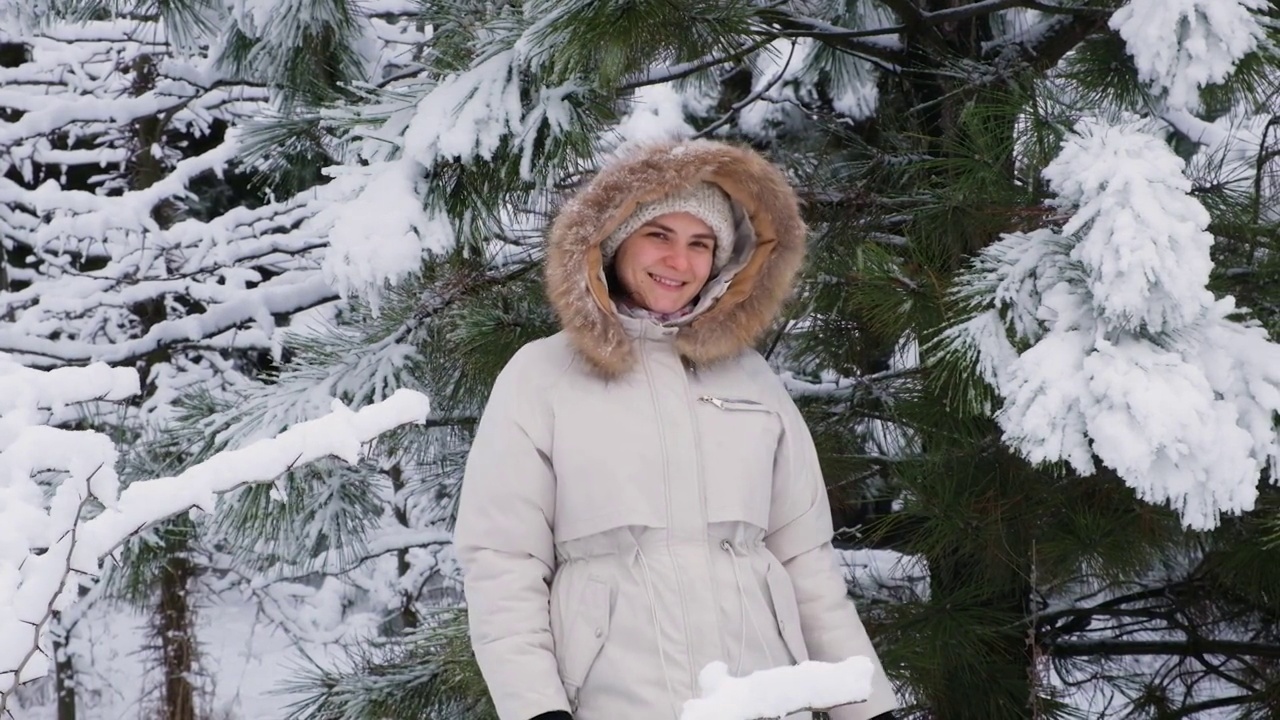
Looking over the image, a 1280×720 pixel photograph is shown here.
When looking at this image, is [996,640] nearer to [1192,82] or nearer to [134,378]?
[1192,82]

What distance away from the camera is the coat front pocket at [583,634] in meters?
1.83

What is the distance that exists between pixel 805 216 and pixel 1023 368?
974 mm

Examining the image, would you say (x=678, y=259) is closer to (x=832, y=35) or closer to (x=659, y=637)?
(x=659, y=637)

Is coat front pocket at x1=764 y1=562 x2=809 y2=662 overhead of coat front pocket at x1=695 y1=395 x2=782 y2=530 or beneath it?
beneath

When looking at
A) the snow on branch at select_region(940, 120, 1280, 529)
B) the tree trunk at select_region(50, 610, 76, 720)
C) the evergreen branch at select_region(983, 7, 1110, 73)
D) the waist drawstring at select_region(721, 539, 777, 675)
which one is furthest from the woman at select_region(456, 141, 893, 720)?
the tree trunk at select_region(50, 610, 76, 720)

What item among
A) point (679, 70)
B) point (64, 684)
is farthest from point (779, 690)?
point (64, 684)

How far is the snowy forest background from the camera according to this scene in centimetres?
171

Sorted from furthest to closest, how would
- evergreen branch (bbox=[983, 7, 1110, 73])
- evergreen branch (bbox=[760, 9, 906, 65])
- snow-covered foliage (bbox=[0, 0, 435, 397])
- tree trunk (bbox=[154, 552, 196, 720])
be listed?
tree trunk (bbox=[154, 552, 196, 720]), snow-covered foliage (bbox=[0, 0, 435, 397]), evergreen branch (bbox=[983, 7, 1110, 73]), evergreen branch (bbox=[760, 9, 906, 65])

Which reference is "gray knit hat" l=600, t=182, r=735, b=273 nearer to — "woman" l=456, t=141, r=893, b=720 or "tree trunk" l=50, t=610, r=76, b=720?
"woman" l=456, t=141, r=893, b=720

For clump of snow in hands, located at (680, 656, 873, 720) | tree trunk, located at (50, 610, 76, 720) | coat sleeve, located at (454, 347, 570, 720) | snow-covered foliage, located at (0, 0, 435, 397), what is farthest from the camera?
tree trunk, located at (50, 610, 76, 720)

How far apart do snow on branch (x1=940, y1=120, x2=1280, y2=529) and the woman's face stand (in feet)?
1.70

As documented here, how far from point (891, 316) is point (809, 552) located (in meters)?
0.44

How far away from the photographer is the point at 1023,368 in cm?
178

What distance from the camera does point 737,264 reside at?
2.20 m
